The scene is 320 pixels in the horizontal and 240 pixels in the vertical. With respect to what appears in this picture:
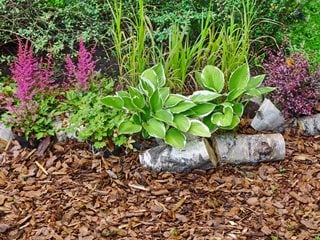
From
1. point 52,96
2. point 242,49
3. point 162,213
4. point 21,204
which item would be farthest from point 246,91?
point 21,204

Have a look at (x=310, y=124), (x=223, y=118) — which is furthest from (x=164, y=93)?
(x=310, y=124)

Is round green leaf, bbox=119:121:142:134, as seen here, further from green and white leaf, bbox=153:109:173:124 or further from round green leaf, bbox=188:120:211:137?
round green leaf, bbox=188:120:211:137

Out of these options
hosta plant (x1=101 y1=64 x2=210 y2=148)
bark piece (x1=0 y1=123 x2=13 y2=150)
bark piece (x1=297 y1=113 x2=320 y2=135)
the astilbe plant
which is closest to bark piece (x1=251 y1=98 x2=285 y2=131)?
the astilbe plant

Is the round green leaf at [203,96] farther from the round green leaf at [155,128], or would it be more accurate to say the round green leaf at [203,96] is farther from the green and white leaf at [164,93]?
the round green leaf at [155,128]

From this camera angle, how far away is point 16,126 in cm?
377

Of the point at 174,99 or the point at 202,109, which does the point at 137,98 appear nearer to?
the point at 174,99

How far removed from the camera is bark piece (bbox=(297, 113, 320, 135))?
4.04 meters

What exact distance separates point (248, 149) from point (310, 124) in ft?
2.01

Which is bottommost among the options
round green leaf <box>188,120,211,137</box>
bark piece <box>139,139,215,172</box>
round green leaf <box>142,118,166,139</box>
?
bark piece <box>139,139,215,172</box>

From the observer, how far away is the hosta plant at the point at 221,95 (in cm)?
361

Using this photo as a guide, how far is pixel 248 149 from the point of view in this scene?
3.72 metres

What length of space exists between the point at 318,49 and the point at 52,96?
93.5 inches

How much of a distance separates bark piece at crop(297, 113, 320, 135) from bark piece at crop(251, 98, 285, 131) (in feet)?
0.60

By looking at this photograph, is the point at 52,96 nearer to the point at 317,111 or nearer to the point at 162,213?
the point at 162,213
